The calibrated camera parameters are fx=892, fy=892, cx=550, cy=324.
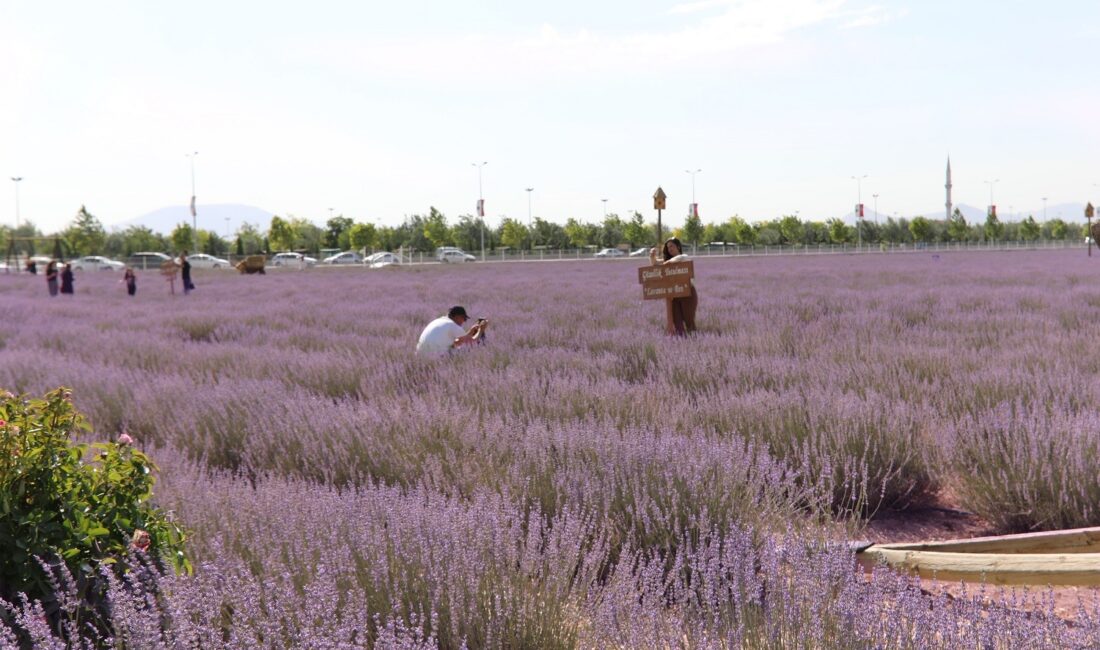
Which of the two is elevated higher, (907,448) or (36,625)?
(36,625)

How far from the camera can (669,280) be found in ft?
31.8

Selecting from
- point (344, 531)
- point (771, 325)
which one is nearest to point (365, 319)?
point (771, 325)

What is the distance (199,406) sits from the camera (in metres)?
5.89

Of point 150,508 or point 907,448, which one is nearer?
point 150,508

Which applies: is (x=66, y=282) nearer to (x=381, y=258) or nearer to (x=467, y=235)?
(x=381, y=258)

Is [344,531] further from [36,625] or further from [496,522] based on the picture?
[36,625]

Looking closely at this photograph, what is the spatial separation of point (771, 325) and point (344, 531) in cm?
853

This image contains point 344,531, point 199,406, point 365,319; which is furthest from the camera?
point 365,319

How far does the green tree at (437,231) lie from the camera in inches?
3546

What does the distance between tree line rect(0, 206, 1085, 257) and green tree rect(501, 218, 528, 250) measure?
10 centimetres

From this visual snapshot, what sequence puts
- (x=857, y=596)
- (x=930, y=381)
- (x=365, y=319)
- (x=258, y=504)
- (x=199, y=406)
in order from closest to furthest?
1. (x=857, y=596)
2. (x=258, y=504)
3. (x=199, y=406)
4. (x=930, y=381)
5. (x=365, y=319)

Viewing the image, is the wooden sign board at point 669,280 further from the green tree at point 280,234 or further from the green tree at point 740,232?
the green tree at point 740,232

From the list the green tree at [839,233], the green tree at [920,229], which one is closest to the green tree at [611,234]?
the green tree at [839,233]

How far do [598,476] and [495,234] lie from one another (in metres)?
96.0
